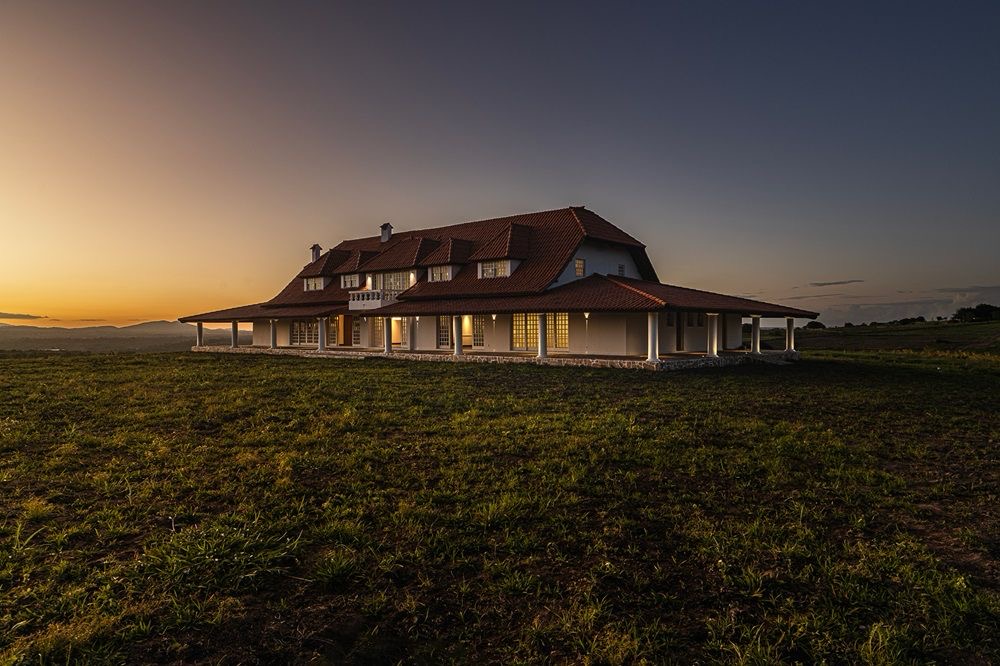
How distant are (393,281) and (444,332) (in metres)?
6.63

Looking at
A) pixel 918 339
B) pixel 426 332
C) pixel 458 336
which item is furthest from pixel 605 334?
Result: pixel 918 339

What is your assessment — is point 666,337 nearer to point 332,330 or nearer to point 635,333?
point 635,333

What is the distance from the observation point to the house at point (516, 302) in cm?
2723

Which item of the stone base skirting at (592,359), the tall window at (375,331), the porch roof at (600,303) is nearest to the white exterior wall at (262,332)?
the stone base skirting at (592,359)

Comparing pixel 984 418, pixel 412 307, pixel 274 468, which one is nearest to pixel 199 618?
pixel 274 468

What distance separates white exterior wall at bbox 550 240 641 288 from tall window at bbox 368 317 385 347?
13496 millimetres

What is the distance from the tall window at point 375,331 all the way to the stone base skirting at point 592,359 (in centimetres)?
256

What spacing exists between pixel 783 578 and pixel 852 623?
0.73m

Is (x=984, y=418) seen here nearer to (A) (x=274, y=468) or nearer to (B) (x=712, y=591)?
(B) (x=712, y=591)

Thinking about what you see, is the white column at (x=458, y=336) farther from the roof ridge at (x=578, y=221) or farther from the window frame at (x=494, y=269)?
the roof ridge at (x=578, y=221)

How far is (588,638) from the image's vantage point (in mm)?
4238

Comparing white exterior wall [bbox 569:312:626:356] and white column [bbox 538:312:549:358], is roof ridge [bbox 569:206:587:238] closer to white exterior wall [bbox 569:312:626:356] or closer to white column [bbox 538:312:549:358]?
white exterior wall [bbox 569:312:626:356]

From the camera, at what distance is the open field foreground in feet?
14.0

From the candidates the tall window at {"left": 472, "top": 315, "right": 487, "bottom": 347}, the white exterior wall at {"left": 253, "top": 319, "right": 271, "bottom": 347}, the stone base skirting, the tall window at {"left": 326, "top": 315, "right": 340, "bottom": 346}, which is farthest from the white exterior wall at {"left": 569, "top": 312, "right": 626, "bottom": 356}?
the white exterior wall at {"left": 253, "top": 319, "right": 271, "bottom": 347}
